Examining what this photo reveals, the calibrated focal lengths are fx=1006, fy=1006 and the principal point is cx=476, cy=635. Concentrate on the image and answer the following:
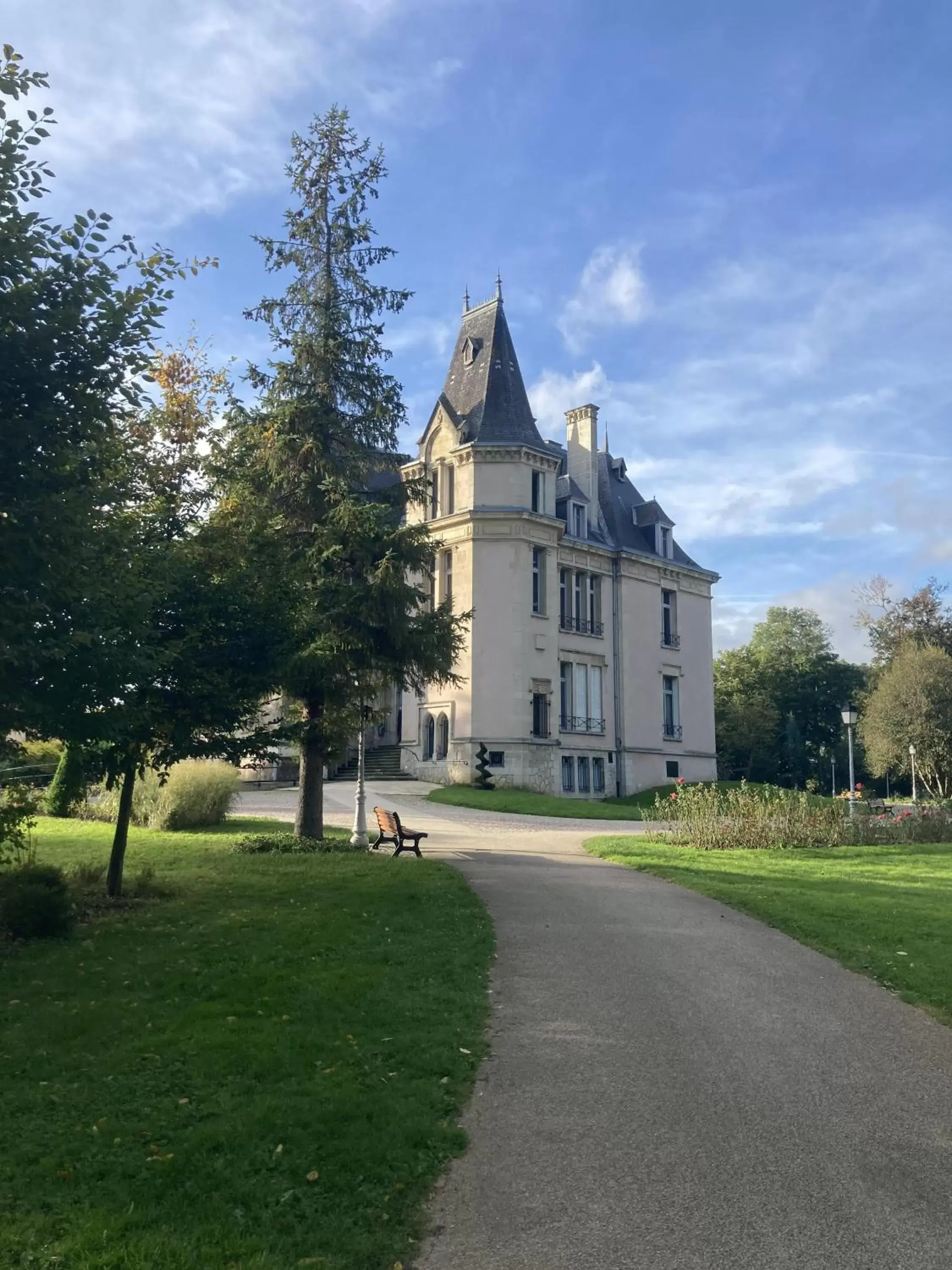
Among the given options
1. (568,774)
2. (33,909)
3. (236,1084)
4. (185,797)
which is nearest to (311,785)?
(185,797)

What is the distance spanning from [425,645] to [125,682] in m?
A: 8.33

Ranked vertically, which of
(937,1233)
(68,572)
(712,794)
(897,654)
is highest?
(897,654)

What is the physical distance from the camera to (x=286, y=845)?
54.5 feet

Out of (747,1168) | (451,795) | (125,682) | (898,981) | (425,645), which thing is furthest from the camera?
(451,795)

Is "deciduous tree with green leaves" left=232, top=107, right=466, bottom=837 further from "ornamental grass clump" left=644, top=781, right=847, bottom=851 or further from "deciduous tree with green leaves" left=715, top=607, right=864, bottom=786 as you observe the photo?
"deciduous tree with green leaves" left=715, top=607, right=864, bottom=786

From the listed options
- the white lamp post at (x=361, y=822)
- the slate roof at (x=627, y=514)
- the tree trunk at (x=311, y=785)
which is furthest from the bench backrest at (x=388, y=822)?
the slate roof at (x=627, y=514)

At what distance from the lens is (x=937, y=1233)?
411cm

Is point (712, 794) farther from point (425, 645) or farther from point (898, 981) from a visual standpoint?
point (898, 981)

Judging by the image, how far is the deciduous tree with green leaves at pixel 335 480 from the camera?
17.2m

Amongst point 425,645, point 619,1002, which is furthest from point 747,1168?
point 425,645

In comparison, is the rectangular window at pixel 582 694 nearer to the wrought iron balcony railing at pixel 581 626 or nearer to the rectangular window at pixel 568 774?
the wrought iron balcony railing at pixel 581 626

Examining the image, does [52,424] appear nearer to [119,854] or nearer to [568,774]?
[119,854]

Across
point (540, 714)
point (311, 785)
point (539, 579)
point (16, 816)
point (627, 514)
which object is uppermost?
point (627, 514)

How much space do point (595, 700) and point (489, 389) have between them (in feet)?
43.0
